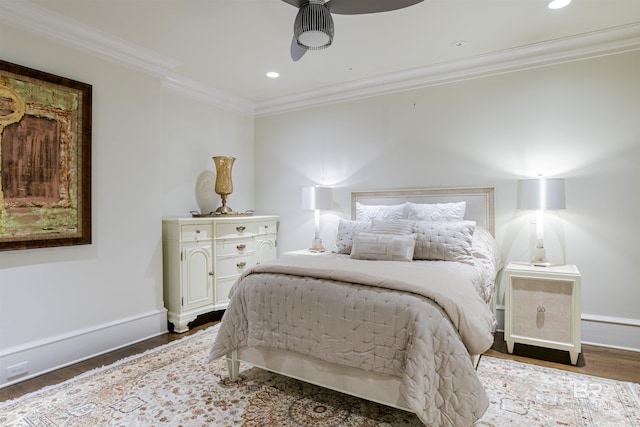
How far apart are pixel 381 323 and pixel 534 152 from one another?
8.22 ft

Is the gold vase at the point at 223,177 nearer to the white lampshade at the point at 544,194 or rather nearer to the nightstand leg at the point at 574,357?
the white lampshade at the point at 544,194

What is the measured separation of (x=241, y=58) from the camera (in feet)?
11.4

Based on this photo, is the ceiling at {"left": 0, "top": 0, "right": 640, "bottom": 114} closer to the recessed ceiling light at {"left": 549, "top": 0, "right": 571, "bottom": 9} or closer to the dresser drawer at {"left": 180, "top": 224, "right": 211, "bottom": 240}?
the recessed ceiling light at {"left": 549, "top": 0, "right": 571, "bottom": 9}

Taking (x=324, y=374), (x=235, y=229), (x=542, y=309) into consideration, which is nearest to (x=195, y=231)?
(x=235, y=229)

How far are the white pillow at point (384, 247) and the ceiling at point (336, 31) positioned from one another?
169 centimetres

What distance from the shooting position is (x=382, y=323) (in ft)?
6.04

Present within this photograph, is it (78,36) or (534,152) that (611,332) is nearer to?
(534,152)

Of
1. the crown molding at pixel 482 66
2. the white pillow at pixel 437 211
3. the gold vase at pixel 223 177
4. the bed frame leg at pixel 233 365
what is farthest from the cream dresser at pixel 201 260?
the white pillow at pixel 437 211

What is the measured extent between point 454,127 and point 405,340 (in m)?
2.63

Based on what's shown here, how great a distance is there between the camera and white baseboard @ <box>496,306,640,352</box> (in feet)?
9.63

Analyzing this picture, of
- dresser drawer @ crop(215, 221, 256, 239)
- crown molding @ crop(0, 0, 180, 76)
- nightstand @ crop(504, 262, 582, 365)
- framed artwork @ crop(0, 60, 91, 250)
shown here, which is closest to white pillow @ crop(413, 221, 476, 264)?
nightstand @ crop(504, 262, 582, 365)

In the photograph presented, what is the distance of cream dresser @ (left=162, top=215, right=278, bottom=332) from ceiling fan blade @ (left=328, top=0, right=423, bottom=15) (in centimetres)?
236

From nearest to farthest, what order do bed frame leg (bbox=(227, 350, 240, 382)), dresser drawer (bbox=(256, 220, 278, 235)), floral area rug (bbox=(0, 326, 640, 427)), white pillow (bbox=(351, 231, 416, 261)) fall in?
floral area rug (bbox=(0, 326, 640, 427)) < bed frame leg (bbox=(227, 350, 240, 382)) < white pillow (bbox=(351, 231, 416, 261)) < dresser drawer (bbox=(256, 220, 278, 235))

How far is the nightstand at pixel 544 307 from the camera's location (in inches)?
106
